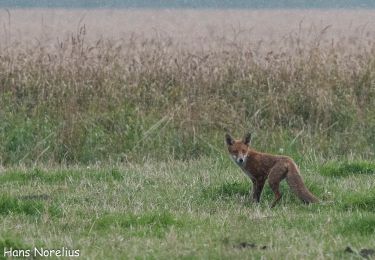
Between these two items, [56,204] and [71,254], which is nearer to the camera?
[71,254]

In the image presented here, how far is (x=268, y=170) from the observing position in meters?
9.55

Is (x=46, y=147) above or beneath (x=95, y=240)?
beneath

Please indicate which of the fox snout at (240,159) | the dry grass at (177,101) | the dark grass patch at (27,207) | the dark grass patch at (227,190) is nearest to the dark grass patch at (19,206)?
the dark grass patch at (27,207)

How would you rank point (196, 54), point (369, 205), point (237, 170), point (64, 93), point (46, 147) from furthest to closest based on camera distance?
point (196, 54)
point (64, 93)
point (46, 147)
point (237, 170)
point (369, 205)

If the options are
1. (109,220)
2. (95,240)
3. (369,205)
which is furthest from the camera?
(369,205)

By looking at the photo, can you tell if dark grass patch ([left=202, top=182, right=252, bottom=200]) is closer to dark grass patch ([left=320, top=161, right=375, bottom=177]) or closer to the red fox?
the red fox

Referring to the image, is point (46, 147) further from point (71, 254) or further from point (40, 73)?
point (71, 254)

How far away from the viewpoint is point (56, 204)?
29.7ft

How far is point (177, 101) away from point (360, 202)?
5.19m

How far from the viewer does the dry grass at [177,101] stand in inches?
501

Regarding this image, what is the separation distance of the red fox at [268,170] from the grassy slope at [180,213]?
5.7 inches

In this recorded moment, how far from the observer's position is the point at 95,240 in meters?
7.67

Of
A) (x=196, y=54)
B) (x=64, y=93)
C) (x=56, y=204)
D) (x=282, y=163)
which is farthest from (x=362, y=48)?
(x=56, y=204)

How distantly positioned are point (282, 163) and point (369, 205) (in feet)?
3.07
